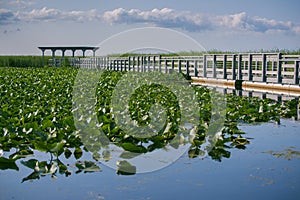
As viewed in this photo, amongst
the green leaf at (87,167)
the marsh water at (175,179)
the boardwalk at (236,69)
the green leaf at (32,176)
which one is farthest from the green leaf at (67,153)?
the boardwalk at (236,69)

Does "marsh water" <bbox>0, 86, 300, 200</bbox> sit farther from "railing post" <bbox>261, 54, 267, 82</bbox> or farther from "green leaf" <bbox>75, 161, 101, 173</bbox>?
"railing post" <bbox>261, 54, 267, 82</bbox>

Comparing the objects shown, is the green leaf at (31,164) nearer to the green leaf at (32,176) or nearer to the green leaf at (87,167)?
the green leaf at (32,176)

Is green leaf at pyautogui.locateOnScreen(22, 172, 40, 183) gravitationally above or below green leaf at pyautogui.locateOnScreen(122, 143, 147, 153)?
below

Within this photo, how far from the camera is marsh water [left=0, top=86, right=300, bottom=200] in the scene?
3678 millimetres

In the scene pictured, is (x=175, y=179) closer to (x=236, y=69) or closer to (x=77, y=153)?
(x=77, y=153)

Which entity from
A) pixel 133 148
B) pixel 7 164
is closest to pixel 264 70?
pixel 133 148

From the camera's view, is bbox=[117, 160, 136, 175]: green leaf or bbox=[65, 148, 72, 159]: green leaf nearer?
bbox=[117, 160, 136, 175]: green leaf

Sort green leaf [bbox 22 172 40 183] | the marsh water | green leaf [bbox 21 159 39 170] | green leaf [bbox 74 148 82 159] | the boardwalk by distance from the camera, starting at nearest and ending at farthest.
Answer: the marsh water, green leaf [bbox 22 172 40 183], green leaf [bbox 21 159 39 170], green leaf [bbox 74 148 82 159], the boardwalk

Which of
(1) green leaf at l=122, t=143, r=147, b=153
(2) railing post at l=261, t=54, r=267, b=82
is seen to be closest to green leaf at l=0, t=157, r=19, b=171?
(1) green leaf at l=122, t=143, r=147, b=153

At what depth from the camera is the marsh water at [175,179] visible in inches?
145

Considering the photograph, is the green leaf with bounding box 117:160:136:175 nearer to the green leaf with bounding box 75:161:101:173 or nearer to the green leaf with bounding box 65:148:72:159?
the green leaf with bounding box 75:161:101:173

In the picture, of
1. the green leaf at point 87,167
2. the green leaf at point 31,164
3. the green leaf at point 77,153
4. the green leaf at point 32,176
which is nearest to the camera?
the green leaf at point 32,176

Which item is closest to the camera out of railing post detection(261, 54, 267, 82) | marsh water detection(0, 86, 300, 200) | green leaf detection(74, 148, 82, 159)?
marsh water detection(0, 86, 300, 200)

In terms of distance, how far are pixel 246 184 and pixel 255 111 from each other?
4.51m
